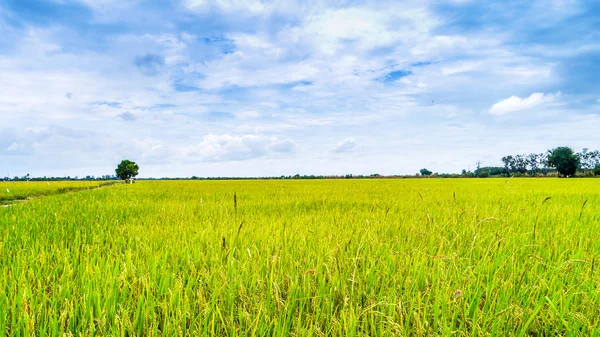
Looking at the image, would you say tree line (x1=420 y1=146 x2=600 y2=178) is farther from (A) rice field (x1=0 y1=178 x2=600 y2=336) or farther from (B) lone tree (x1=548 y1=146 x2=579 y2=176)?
(A) rice field (x1=0 y1=178 x2=600 y2=336)

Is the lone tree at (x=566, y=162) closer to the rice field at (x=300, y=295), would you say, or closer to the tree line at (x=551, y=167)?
the tree line at (x=551, y=167)

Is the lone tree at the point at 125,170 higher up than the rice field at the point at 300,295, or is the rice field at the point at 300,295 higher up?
the lone tree at the point at 125,170

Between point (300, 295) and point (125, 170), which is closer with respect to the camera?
point (300, 295)

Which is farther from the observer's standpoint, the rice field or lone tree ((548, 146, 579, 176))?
lone tree ((548, 146, 579, 176))

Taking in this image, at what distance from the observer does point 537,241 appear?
3371 millimetres

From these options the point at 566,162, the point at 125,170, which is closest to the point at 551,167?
the point at 566,162

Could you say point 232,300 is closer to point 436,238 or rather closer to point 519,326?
point 519,326

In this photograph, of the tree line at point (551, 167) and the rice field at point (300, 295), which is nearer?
the rice field at point (300, 295)

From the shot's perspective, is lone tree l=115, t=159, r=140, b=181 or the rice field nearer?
the rice field

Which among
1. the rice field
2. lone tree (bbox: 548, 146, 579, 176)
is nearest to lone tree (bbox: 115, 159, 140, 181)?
the rice field

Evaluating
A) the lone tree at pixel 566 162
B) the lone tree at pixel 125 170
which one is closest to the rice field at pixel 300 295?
the lone tree at pixel 125 170

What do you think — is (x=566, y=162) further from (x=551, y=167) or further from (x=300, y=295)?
(x=300, y=295)

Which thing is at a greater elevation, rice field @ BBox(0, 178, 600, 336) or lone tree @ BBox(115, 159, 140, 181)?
lone tree @ BBox(115, 159, 140, 181)

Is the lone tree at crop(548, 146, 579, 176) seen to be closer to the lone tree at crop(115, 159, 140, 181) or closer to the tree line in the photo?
the tree line
